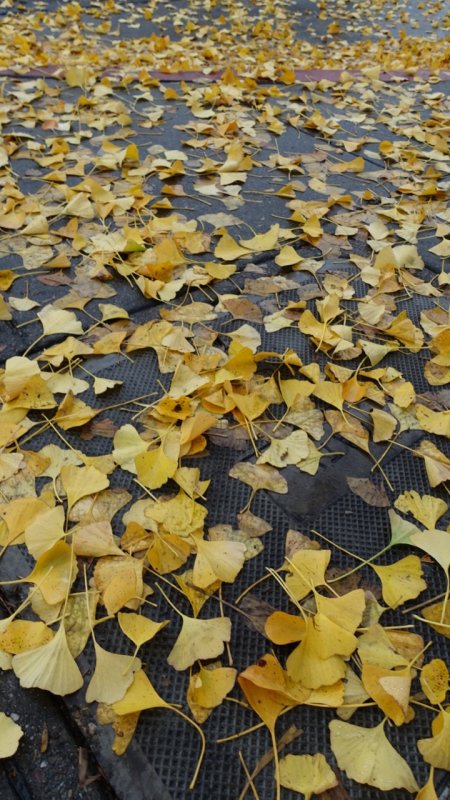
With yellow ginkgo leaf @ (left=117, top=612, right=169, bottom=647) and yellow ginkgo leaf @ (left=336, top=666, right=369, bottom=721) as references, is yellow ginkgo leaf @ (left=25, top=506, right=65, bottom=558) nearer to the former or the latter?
yellow ginkgo leaf @ (left=117, top=612, right=169, bottom=647)

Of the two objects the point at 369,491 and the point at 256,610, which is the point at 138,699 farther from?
the point at 369,491

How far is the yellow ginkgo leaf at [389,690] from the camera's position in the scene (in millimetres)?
851

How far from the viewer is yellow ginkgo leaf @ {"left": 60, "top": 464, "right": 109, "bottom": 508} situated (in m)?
1.11

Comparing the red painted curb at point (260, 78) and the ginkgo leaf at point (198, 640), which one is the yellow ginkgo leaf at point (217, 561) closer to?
the ginkgo leaf at point (198, 640)

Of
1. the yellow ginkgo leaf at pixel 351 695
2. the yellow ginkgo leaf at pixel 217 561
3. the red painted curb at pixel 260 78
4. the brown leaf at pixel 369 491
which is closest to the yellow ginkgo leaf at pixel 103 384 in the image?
the yellow ginkgo leaf at pixel 217 561

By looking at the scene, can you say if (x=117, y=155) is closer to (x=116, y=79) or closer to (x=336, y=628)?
(x=116, y=79)

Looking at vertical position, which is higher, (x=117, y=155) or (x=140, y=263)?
(x=117, y=155)

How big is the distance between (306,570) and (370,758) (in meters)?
0.30

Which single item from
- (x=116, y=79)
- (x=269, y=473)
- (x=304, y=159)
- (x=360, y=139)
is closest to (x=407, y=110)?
(x=360, y=139)

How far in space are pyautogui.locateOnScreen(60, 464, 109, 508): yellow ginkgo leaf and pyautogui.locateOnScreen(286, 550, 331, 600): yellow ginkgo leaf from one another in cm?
40

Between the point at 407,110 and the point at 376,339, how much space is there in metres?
2.14

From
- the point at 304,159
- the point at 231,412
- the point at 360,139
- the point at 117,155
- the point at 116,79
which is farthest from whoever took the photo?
the point at 116,79

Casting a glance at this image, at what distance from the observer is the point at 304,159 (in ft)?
8.04

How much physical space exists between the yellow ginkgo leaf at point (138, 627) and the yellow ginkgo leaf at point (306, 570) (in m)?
0.24
